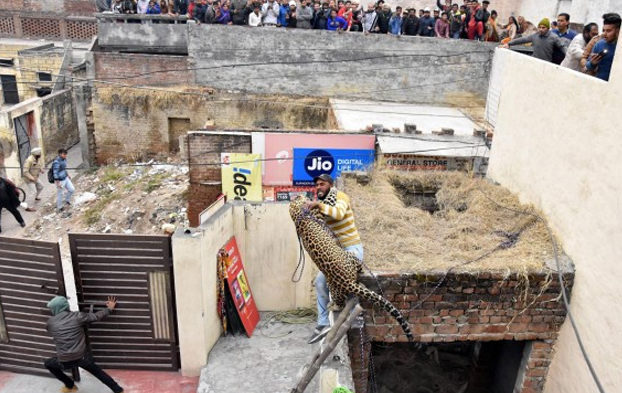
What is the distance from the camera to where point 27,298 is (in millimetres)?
6254

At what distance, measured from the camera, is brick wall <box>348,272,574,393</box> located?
5.38 m

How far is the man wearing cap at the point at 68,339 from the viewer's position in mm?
5762

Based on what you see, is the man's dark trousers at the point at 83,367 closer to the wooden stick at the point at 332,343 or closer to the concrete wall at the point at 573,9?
the wooden stick at the point at 332,343

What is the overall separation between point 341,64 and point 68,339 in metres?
13.5

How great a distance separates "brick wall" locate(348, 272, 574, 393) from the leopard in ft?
0.55

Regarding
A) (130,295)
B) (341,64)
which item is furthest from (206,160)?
(130,295)

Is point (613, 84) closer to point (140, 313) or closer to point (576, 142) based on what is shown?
point (576, 142)

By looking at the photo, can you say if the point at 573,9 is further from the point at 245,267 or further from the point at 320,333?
the point at 320,333

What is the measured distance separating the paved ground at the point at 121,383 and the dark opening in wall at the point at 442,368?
2.60 meters

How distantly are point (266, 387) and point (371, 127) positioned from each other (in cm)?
808

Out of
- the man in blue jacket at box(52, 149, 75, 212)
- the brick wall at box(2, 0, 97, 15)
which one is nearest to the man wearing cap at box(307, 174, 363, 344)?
the man in blue jacket at box(52, 149, 75, 212)

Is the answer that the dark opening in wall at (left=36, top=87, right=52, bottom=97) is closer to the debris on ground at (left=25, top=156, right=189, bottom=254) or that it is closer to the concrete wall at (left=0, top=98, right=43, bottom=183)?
the concrete wall at (left=0, top=98, right=43, bottom=183)

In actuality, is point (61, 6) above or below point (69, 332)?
above

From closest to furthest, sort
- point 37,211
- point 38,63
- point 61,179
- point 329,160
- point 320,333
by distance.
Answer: point 320,333 < point 329,160 < point 61,179 < point 37,211 < point 38,63
